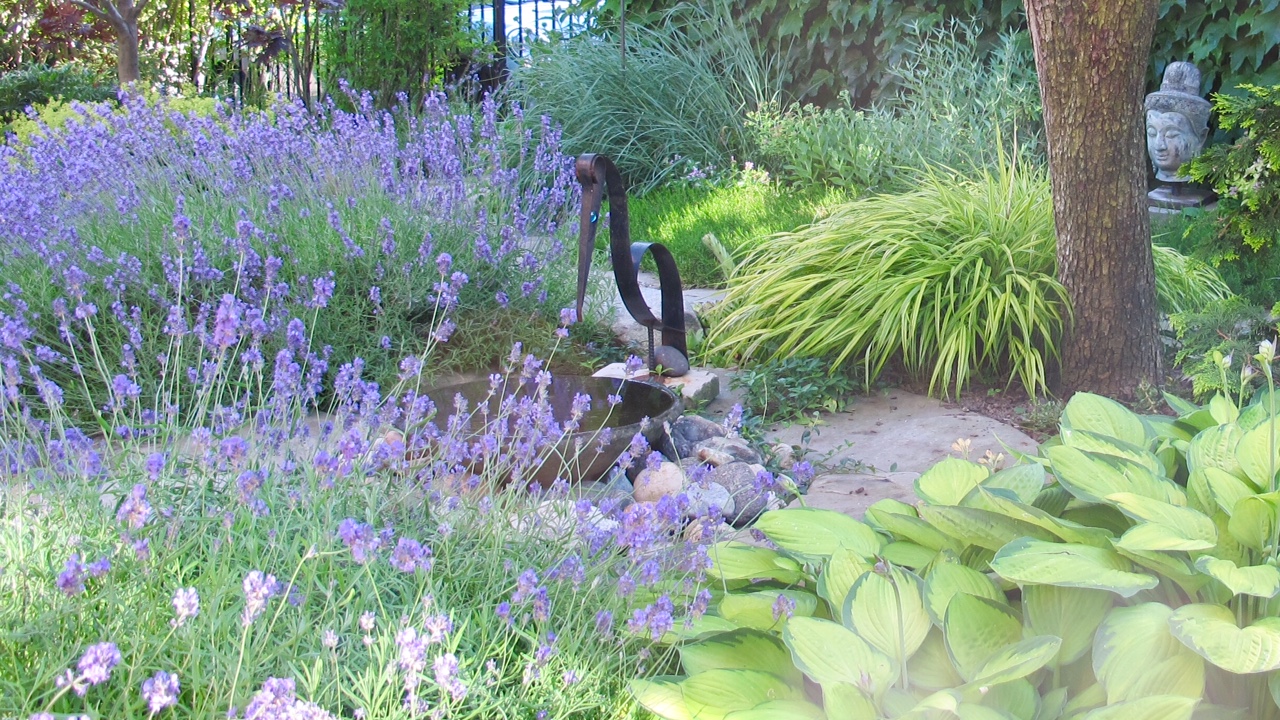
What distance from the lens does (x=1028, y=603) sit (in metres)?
1.63

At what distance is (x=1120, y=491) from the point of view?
1.74m

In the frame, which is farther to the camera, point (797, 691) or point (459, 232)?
point (459, 232)

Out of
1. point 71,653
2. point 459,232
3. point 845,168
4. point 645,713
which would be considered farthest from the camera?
point 845,168

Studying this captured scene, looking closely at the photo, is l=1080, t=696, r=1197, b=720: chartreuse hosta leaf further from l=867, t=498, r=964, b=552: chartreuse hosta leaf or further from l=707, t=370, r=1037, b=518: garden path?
l=707, t=370, r=1037, b=518: garden path

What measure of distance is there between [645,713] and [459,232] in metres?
2.79

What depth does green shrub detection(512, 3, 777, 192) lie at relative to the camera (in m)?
7.64

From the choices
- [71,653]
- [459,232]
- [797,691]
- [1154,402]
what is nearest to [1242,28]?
[1154,402]

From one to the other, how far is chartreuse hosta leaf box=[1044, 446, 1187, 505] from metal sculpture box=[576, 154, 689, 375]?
189 centimetres

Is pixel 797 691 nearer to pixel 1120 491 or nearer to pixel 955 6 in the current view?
pixel 1120 491

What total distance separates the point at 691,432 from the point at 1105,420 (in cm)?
159

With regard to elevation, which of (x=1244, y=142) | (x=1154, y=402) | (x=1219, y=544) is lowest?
(x=1154, y=402)

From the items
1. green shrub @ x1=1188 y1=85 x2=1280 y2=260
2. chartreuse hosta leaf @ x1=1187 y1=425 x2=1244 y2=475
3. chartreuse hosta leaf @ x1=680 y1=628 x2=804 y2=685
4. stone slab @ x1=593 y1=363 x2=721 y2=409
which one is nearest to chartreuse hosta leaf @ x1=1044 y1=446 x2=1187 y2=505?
chartreuse hosta leaf @ x1=1187 y1=425 x2=1244 y2=475

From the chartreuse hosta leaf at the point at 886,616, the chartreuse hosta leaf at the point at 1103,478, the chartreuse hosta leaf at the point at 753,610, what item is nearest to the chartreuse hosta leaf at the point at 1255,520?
the chartreuse hosta leaf at the point at 1103,478

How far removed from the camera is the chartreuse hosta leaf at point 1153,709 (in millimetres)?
1324
